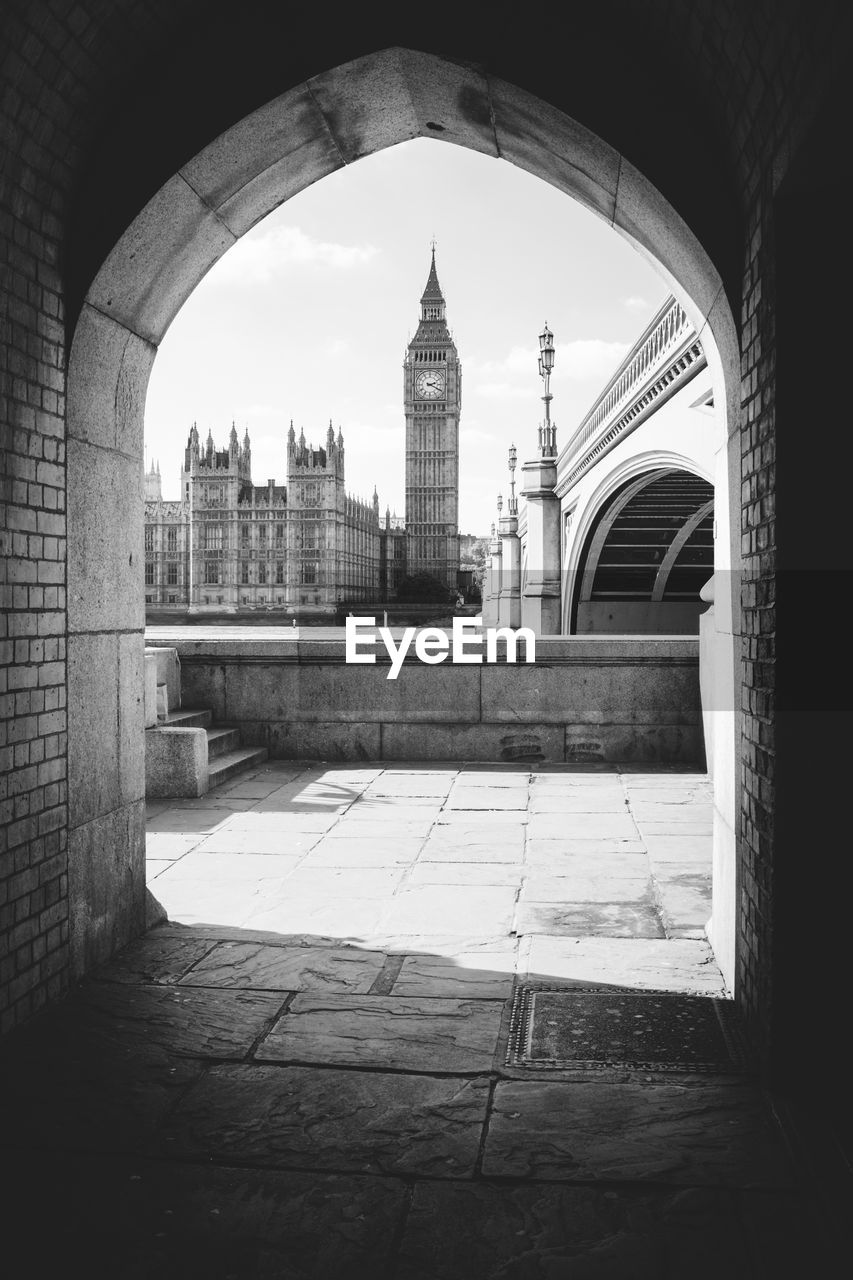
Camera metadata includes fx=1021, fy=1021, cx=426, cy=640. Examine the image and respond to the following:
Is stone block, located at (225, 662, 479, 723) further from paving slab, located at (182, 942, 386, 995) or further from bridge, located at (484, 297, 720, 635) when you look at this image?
paving slab, located at (182, 942, 386, 995)

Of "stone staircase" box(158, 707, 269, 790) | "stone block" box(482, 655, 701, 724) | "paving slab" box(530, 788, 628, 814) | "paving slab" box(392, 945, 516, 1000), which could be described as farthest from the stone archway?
"stone block" box(482, 655, 701, 724)

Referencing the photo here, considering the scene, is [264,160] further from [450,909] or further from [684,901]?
[684,901]

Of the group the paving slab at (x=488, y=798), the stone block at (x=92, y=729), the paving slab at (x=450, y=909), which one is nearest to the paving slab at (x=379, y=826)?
the paving slab at (x=488, y=798)

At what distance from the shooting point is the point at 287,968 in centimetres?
418

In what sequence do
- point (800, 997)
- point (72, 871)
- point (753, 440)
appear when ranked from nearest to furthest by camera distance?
point (800, 997)
point (753, 440)
point (72, 871)

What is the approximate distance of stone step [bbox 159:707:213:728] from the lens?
30.0ft

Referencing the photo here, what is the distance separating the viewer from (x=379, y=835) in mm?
6648

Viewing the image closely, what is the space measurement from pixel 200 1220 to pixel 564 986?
1900 mm

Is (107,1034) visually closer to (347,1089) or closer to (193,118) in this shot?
(347,1089)

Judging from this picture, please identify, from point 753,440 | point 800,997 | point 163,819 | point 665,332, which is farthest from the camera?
point 665,332

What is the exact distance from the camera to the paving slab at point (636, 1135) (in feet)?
8.59

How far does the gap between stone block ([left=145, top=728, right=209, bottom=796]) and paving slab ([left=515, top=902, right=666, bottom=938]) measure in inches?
140

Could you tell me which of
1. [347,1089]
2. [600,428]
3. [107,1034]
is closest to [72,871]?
[107,1034]

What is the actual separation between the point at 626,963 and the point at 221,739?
223 inches
